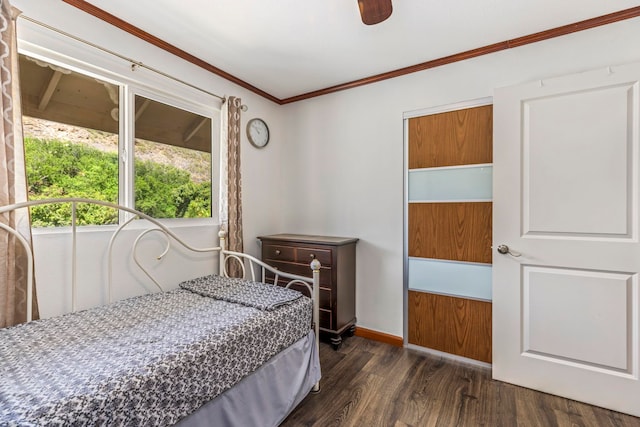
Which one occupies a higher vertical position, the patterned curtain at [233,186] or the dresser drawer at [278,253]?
the patterned curtain at [233,186]

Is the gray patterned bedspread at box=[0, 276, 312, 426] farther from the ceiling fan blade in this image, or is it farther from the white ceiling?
the white ceiling

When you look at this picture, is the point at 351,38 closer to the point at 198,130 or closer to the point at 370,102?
the point at 370,102

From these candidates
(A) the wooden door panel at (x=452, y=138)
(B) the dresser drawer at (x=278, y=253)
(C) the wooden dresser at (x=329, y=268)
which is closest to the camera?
(A) the wooden door panel at (x=452, y=138)

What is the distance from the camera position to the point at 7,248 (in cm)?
134

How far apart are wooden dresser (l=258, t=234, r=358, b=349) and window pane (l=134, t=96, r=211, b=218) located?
2.39ft

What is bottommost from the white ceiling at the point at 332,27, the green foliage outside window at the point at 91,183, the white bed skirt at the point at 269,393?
the white bed skirt at the point at 269,393

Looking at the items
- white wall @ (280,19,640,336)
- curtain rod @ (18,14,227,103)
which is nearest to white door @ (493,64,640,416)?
white wall @ (280,19,640,336)

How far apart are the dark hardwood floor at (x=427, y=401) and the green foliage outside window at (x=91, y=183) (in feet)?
5.40

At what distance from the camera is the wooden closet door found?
2123mm

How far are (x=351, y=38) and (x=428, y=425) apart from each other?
2.43 m

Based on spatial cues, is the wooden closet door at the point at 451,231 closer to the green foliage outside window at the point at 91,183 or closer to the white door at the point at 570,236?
the white door at the point at 570,236

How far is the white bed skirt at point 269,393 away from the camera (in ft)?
3.96

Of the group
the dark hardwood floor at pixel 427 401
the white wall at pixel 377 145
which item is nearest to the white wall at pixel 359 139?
the white wall at pixel 377 145

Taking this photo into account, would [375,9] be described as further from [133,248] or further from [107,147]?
[133,248]
